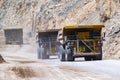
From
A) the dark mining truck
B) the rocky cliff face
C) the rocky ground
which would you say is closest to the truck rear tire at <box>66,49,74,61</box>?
the rocky cliff face

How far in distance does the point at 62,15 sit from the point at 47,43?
55.3 feet

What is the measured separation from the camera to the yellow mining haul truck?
923 inches

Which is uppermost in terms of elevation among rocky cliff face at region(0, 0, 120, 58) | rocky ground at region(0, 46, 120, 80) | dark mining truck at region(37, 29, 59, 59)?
rocky cliff face at region(0, 0, 120, 58)

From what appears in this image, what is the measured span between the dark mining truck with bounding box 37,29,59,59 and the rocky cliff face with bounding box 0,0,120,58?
160 inches

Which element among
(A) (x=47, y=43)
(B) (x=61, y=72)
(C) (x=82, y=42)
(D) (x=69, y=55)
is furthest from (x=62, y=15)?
(B) (x=61, y=72)

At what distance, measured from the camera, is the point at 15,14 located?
66.6m

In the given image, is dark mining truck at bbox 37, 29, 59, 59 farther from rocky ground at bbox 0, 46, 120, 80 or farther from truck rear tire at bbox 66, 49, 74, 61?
rocky ground at bbox 0, 46, 120, 80

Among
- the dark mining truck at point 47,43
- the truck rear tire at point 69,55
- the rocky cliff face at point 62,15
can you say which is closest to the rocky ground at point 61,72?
the truck rear tire at point 69,55

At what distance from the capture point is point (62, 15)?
151 ft

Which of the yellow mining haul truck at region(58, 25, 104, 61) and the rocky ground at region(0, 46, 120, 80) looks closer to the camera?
the rocky ground at region(0, 46, 120, 80)

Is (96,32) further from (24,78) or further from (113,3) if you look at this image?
(24,78)

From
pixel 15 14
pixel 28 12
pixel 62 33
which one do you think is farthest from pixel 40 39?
pixel 15 14

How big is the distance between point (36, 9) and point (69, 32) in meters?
35.5

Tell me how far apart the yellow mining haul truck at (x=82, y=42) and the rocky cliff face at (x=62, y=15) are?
1567 millimetres
